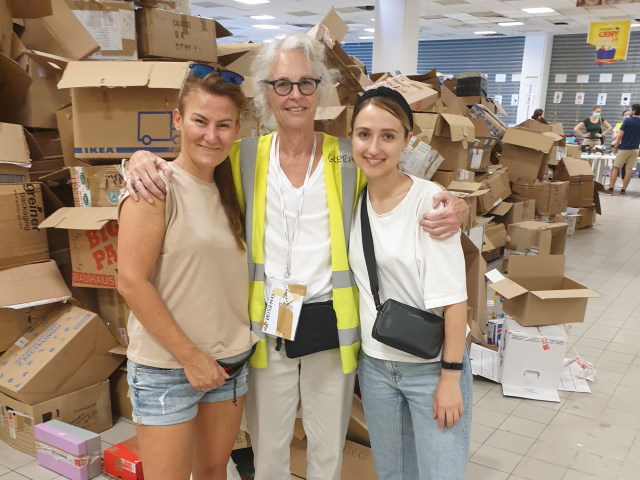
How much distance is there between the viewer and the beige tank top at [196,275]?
4.37 ft

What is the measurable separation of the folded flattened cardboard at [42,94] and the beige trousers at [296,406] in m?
2.21

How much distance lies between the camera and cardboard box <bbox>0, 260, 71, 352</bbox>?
2.39m

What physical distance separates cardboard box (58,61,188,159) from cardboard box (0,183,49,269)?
0.36 metres

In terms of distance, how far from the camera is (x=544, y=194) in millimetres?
6297

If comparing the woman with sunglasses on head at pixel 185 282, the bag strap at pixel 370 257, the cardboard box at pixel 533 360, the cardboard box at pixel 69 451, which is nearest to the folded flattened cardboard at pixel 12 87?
the cardboard box at pixel 69 451

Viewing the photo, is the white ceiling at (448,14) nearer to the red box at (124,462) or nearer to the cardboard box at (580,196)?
the cardboard box at (580,196)

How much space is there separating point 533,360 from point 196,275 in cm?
231

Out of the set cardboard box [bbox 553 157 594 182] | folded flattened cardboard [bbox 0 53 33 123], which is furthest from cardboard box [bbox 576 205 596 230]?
folded flattened cardboard [bbox 0 53 33 123]

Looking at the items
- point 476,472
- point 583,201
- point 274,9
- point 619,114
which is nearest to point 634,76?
point 619,114

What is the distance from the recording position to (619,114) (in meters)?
13.7

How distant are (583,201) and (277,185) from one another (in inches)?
279

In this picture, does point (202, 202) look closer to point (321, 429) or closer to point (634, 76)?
point (321, 429)

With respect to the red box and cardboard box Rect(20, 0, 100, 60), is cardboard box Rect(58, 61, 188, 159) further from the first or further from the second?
the red box

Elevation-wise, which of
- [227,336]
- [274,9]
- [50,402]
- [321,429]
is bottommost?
[50,402]
